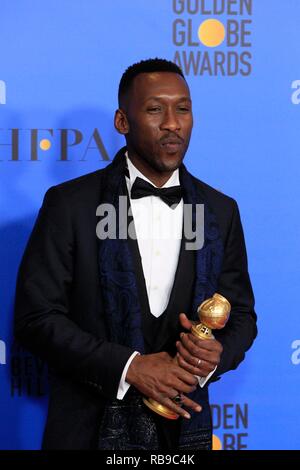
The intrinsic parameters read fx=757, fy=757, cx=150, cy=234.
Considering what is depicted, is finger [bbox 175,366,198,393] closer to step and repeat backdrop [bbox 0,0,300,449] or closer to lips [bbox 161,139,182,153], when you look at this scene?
lips [bbox 161,139,182,153]

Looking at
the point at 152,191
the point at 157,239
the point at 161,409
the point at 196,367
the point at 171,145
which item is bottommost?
the point at 161,409

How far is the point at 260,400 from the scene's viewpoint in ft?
8.36

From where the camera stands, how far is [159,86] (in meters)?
1.92

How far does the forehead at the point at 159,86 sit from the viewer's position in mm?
1915

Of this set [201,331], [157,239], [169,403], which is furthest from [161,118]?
[169,403]

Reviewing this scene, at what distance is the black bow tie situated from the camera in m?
1.97

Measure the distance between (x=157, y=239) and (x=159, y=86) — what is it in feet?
1.29

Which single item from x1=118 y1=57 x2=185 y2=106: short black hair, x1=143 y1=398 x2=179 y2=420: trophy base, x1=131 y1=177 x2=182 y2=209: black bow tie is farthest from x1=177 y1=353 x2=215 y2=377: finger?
x1=118 y1=57 x2=185 y2=106: short black hair

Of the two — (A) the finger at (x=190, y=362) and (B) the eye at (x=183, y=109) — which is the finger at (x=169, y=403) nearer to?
(A) the finger at (x=190, y=362)

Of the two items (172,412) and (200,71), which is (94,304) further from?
(200,71)

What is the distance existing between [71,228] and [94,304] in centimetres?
20

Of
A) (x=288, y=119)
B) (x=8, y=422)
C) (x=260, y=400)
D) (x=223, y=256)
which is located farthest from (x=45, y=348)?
(x=288, y=119)

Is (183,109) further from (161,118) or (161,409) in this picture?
(161,409)
